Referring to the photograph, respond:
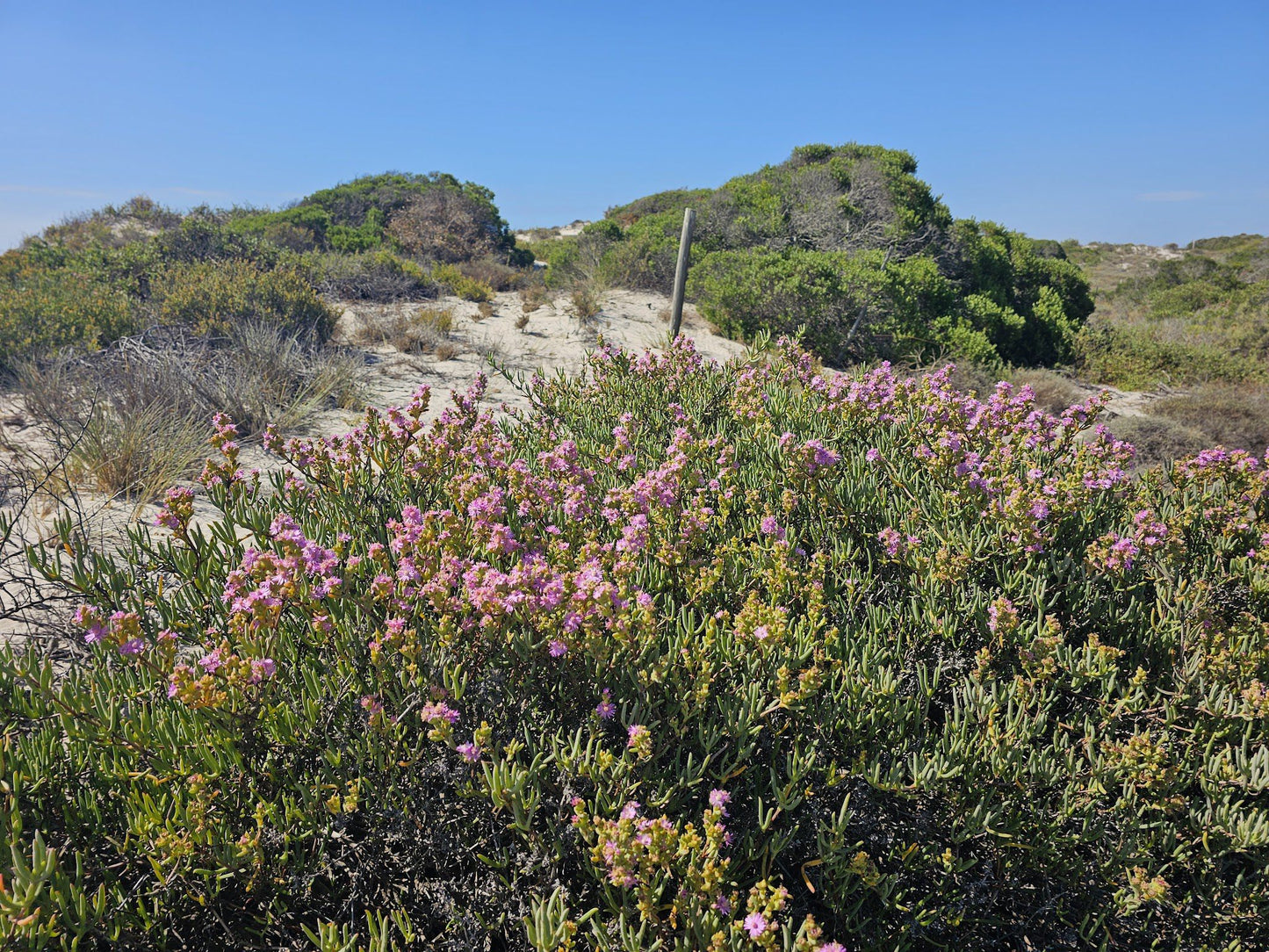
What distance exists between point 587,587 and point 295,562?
0.92 m

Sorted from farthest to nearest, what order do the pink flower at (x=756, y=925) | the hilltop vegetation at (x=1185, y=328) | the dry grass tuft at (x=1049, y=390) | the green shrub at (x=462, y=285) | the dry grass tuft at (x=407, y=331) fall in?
the green shrub at (x=462, y=285) < the hilltop vegetation at (x=1185, y=328) < the dry grass tuft at (x=407, y=331) < the dry grass tuft at (x=1049, y=390) < the pink flower at (x=756, y=925)

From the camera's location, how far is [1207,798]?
6.49ft

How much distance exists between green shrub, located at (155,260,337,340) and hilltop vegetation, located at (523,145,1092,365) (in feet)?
23.9

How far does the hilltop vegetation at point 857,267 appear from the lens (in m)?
12.1

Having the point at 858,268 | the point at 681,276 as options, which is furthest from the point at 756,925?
the point at 858,268

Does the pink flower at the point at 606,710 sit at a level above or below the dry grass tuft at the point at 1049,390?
below

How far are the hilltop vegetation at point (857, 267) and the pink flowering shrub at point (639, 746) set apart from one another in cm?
930

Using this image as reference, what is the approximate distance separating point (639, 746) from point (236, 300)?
10311mm

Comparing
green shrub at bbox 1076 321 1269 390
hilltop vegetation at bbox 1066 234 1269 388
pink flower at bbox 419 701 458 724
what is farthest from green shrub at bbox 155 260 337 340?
hilltop vegetation at bbox 1066 234 1269 388

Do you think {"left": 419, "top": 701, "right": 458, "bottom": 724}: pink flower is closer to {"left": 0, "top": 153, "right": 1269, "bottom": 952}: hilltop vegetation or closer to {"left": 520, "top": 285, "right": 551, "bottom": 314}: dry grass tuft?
{"left": 0, "top": 153, "right": 1269, "bottom": 952}: hilltop vegetation

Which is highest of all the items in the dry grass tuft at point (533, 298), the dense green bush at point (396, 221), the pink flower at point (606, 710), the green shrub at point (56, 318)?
the dense green bush at point (396, 221)

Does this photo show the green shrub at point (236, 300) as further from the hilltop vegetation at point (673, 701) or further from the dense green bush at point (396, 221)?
the dense green bush at point (396, 221)

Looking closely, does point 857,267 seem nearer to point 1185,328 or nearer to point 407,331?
point 407,331

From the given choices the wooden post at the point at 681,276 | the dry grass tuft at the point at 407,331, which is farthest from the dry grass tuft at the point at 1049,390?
the dry grass tuft at the point at 407,331
